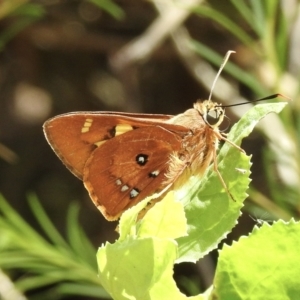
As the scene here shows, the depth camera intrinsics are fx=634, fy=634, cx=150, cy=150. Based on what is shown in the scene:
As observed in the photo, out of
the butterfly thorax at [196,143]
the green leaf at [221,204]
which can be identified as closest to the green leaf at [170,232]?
the green leaf at [221,204]

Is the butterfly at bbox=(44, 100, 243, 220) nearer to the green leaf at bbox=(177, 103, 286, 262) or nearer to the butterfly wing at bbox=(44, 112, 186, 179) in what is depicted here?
Result: the butterfly wing at bbox=(44, 112, 186, 179)

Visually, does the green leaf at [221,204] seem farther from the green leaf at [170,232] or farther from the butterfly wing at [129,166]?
the butterfly wing at [129,166]

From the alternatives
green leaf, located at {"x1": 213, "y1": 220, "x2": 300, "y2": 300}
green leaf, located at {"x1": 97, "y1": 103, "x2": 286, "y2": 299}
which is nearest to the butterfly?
green leaf, located at {"x1": 97, "y1": 103, "x2": 286, "y2": 299}

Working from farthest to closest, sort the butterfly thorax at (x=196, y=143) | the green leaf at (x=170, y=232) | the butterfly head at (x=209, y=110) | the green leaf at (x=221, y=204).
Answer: the butterfly head at (x=209, y=110) → the butterfly thorax at (x=196, y=143) → the green leaf at (x=221, y=204) → the green leaf at (x=170, y=232)

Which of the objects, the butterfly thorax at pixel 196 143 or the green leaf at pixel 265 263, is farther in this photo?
the butterfly thorax at pixel 196 143

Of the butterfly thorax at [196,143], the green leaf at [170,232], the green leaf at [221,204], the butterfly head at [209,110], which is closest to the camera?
the green leaf at [170,232]

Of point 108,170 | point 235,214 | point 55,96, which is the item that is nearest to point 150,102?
point 55,96

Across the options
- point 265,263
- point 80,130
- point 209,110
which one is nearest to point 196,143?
point 209,110
